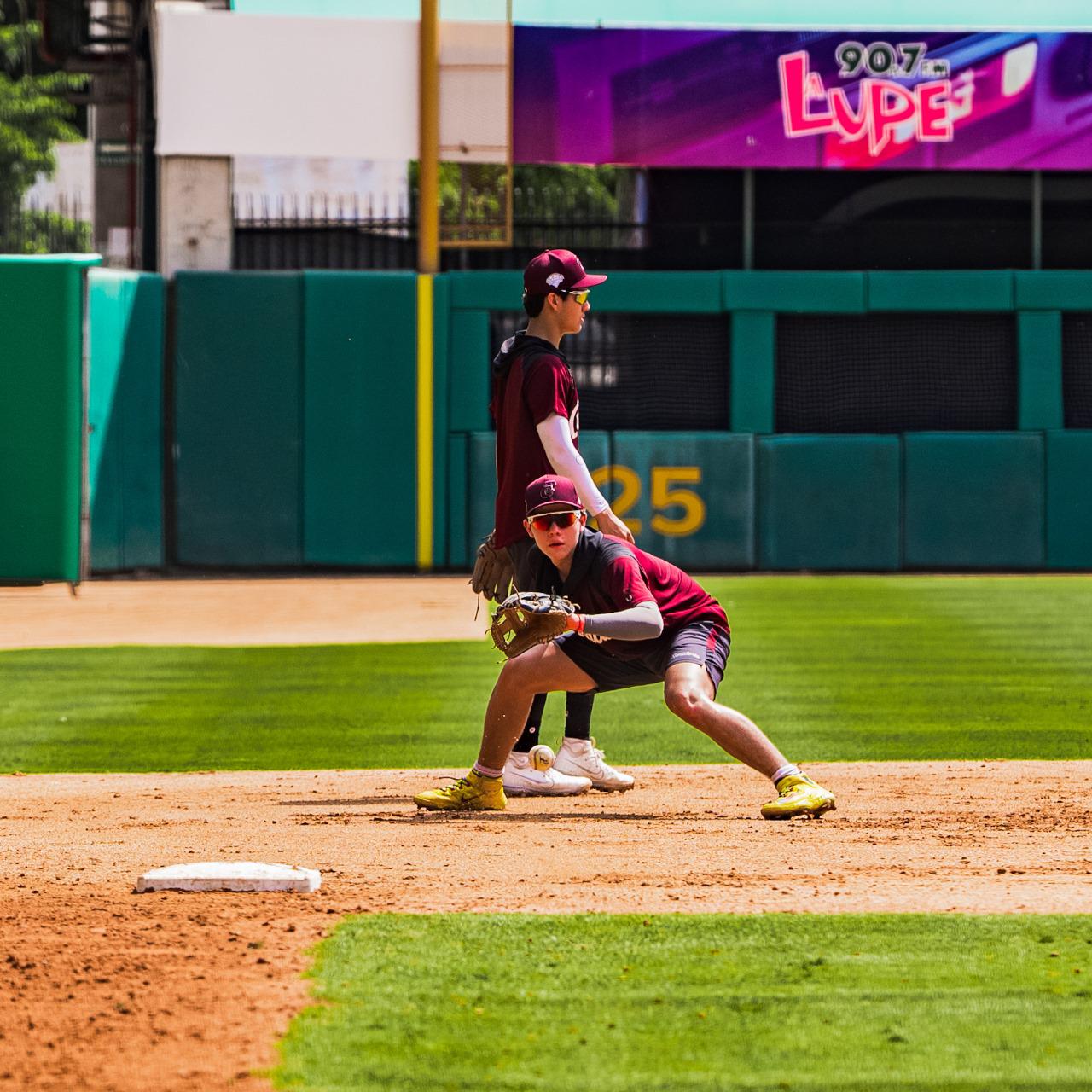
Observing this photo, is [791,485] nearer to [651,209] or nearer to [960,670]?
[651,209]

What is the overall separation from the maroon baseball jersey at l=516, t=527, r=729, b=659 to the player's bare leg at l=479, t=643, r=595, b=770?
0.17 m

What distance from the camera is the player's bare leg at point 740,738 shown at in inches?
222

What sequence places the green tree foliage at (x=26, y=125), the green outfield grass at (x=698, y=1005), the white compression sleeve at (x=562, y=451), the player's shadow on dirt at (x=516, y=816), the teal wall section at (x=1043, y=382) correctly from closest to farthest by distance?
the green outfield grass at (x=698, y=1005), the player's shadow on dirt at (x=516, y=816), the white compression sleeve at (x=562, y=451), the teal wall section at (x=1043, y=382), the green tree foliage at (x=26, y=125)

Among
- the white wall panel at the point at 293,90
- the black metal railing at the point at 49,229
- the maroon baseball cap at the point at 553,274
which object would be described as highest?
the white wall panel at the point at 293,90

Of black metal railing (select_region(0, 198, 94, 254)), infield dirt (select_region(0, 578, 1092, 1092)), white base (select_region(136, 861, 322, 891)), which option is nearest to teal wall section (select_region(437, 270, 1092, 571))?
black metal railing (select_region(0, 198, 94, 254))

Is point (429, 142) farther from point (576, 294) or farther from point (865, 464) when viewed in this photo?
point (576, 294)

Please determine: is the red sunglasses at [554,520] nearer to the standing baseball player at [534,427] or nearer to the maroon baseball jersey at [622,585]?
the maroon baseball jersey at [622,585]

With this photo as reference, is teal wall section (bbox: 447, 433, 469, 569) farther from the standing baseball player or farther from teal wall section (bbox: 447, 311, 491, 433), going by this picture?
the standing baseball player

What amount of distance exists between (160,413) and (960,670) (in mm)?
11006

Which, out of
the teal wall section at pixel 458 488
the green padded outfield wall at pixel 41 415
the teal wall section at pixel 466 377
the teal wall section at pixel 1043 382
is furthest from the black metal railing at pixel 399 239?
the teal wall section at pixel 1043 382

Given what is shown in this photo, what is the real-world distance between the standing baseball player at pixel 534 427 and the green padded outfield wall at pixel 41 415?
1087 centimetres

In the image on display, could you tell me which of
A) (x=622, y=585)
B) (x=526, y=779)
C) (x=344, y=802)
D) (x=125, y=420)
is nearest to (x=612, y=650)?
(x=622, y=585)

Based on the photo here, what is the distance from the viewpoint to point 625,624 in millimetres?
5543

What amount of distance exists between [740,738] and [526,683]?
728mm
